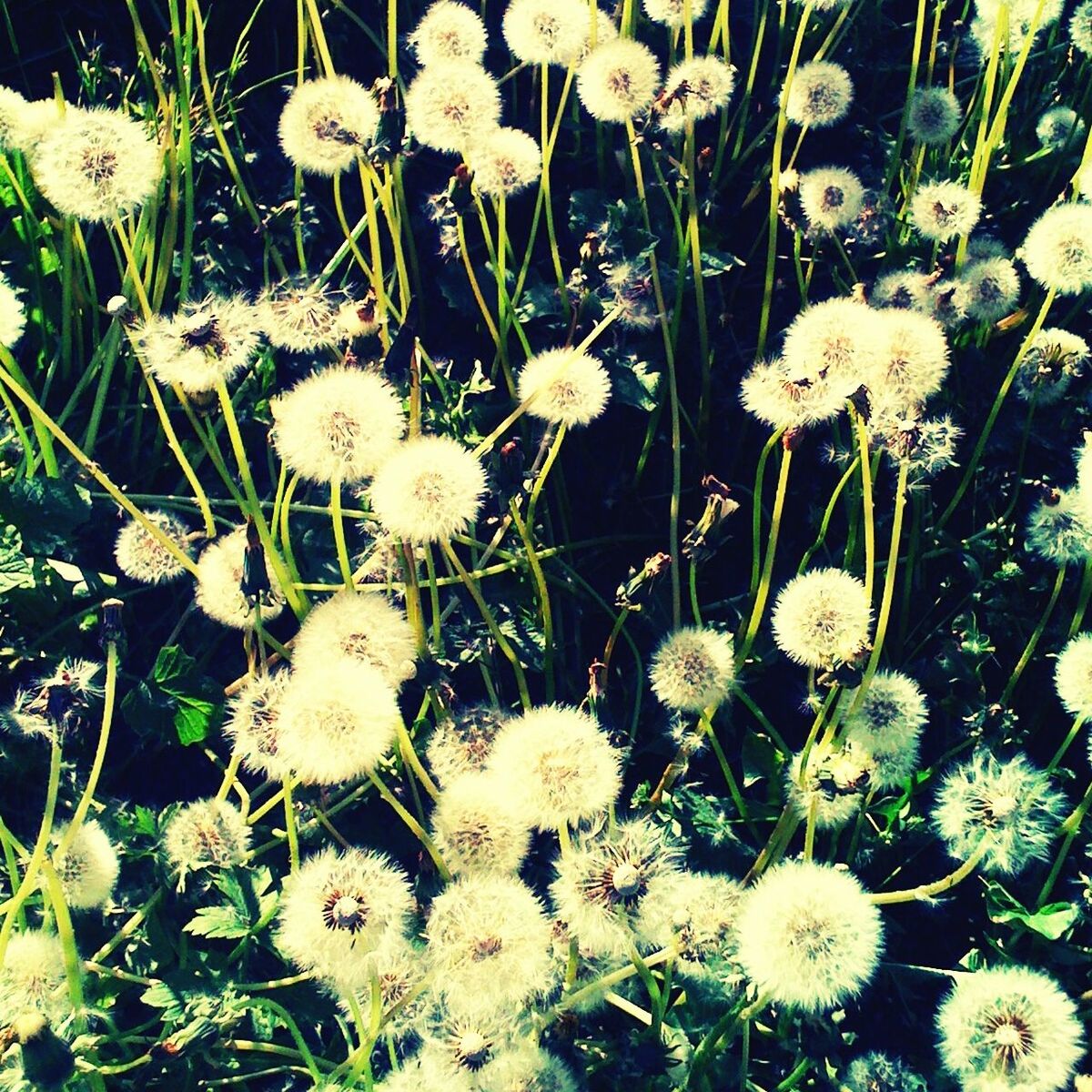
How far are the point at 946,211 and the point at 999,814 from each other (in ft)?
5.03

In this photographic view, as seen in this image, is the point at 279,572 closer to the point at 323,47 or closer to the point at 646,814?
the point at 646,814

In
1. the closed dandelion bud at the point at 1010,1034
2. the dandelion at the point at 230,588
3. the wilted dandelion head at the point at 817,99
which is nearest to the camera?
the closed dandelion bud at the point at 1010,1034

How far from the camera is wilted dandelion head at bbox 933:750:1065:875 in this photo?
231 cm

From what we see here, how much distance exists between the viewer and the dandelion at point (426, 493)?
216 cm

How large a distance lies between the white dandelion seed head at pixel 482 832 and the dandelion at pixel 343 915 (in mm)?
117

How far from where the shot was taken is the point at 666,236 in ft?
9.75

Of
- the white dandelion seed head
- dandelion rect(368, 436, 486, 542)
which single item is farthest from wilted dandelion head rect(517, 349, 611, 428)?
the white dandelion seed head

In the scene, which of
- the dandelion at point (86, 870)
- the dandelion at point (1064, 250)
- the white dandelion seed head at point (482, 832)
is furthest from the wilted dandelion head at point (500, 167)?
the dandelion at point (86, 870)

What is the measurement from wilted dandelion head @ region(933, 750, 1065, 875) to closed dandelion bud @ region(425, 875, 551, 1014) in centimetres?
93

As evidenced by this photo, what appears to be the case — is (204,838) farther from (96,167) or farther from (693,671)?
(96,167)

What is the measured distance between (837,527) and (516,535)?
2.67ft

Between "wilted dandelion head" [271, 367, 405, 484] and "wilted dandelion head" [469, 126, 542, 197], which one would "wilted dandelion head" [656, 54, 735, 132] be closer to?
"wilted dandelion head" [469, 126, 542, 197]

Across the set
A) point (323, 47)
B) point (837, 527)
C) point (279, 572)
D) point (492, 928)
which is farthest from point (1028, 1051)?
point (323, 47)

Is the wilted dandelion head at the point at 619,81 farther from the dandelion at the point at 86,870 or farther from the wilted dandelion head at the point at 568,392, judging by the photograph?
the dandelion at the point at 86,870
